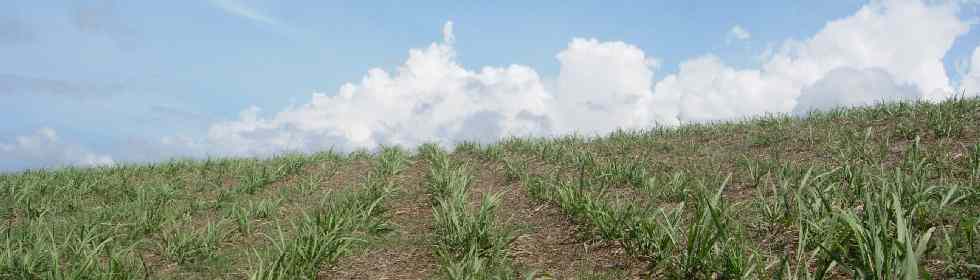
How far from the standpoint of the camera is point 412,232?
228 inches

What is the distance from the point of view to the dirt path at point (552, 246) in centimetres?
443

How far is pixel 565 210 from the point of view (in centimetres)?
572

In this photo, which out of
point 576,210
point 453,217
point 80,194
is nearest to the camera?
point 453,217

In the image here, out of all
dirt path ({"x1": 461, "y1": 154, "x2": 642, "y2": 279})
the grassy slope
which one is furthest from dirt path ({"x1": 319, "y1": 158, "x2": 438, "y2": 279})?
dirt path ({"x1": 461, "y1": 154, "x2": 642, "y2": 279})

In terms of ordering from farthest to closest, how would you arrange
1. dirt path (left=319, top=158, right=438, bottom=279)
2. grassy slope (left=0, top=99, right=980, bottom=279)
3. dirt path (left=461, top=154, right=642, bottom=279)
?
dirt path (left=319, top=158, right=438, bottom=279), dirt path (left=461, top=154, right=642, bottom=279), grassy slope (left=0, top=99, right=980, bottom=279)

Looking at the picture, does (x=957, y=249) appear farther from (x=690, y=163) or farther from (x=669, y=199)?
(x=690, y=163)

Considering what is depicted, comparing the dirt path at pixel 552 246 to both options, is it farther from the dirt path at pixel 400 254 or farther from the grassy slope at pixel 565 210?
the dirt path at pixel 400 254

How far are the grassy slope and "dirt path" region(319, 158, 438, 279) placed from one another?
2 cm

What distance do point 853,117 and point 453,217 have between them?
747 centimetres

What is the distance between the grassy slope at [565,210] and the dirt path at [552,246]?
23mm

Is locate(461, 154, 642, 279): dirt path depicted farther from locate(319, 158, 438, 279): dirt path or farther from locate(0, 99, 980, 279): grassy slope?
locate(319, 158, 438, 279): dirt path

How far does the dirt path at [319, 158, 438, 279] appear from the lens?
4754 mm

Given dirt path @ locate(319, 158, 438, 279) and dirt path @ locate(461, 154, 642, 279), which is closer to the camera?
dirt path @ locate(461, 154, 642, 279)

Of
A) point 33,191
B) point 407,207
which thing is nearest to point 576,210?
point 407,207
